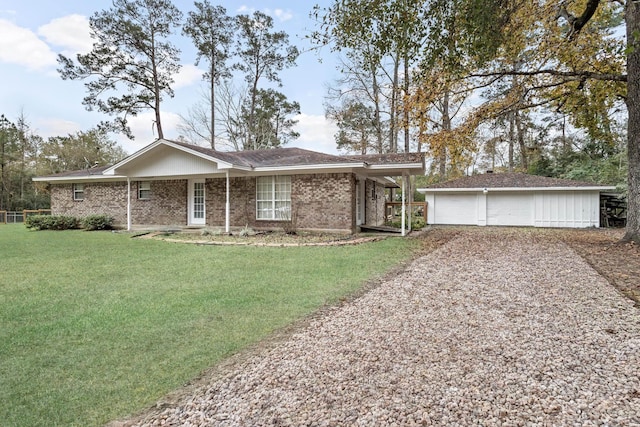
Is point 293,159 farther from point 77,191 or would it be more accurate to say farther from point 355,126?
point 355,126

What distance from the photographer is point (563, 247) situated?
9.95 meters

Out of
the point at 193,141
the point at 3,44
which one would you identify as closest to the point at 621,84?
the point at 3,44

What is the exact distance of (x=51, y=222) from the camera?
16.5 meters

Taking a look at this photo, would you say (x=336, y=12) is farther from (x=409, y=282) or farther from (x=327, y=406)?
(x=327, y=406)

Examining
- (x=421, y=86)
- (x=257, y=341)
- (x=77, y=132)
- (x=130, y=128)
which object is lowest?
(x=257, y=341)

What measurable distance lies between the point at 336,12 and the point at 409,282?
5486 millimetres

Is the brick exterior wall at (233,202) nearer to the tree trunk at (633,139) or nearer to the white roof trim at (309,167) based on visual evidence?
the white roof trim at (309,167)

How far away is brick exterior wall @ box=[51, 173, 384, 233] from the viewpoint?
13266mm

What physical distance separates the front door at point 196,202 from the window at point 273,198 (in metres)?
2.84

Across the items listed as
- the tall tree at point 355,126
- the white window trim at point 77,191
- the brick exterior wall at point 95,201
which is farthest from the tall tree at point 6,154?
the tall tree at point 355,126

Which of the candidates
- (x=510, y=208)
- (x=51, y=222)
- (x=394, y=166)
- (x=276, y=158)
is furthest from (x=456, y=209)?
(x=51, y=222)

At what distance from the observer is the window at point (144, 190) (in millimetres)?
16531

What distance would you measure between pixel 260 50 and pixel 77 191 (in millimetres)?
16796

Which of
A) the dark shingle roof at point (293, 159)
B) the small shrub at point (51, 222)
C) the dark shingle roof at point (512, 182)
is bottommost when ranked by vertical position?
the small shrub at point (51, 222)
